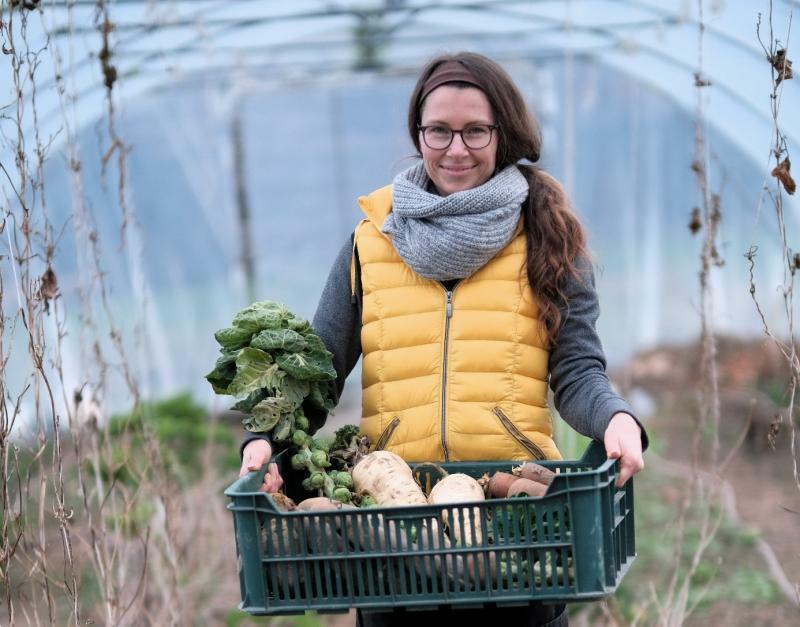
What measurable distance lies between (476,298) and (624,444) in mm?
522

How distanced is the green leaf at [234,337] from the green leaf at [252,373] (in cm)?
5

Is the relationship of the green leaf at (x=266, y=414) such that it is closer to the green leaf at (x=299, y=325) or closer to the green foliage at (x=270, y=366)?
the green foliage at (x=270, y=366)

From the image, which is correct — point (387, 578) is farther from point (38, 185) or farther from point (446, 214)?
point (38, 185)

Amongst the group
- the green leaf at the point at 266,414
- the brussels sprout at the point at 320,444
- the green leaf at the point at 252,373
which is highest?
the green leaf at the point at 252,373

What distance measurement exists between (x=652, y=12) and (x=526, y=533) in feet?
20.6

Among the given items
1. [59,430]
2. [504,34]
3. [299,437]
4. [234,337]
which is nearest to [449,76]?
[234,337]

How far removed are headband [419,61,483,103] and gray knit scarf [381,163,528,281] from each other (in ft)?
0.69

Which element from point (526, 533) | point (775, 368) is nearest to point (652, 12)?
point (775, 368)

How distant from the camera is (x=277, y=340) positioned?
238 centimetres

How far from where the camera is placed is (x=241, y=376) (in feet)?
7.79

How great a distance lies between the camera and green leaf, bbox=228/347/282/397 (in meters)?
2.37

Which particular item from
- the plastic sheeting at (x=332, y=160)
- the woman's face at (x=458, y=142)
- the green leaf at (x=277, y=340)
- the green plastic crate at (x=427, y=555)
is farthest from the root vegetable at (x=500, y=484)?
the plastic sheeting at (x=332, y=160)

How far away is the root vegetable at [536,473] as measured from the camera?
225cm

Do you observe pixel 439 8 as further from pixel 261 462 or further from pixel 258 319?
pixel 261 462
